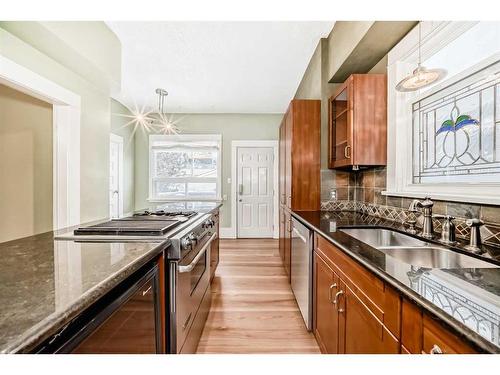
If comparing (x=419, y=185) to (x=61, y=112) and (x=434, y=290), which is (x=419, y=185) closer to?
(x=434, y=290)

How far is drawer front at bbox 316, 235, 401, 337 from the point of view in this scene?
0.83 meters

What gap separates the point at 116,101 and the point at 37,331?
5.07 meters

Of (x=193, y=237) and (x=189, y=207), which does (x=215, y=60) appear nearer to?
(x=189, y=207)

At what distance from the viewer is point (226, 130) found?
5324mm

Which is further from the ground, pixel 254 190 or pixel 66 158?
pixel 66 158

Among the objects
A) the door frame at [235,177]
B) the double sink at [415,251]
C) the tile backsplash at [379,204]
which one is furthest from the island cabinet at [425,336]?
the door frame at [235,177]

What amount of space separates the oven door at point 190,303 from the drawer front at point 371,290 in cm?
86

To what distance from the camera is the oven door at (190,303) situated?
1.32m

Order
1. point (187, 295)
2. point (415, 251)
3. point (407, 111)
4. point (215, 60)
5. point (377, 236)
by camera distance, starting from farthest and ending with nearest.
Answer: point (215, 60) < point (407, 111) < point (377, 236) < point (187, 295) < point (415, 251)

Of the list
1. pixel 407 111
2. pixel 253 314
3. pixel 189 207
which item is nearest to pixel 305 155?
pixel 407 111

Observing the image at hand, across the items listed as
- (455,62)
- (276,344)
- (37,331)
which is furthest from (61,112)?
(455,62)

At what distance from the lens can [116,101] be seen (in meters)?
4.62

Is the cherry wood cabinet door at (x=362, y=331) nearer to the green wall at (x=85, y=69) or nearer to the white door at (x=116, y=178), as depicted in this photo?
the green wall at (x=85, y=69)

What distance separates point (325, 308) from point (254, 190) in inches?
152
